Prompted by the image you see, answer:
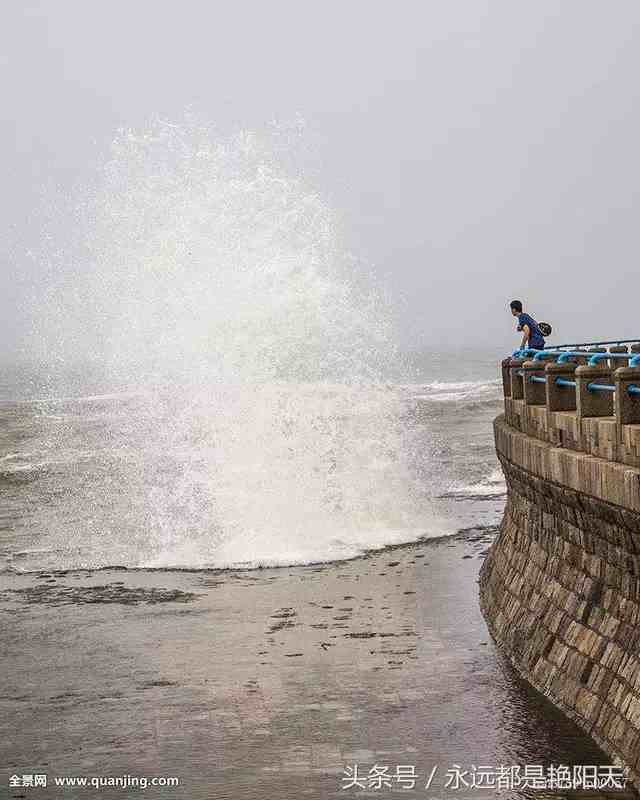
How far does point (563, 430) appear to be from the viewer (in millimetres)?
Result: 13328

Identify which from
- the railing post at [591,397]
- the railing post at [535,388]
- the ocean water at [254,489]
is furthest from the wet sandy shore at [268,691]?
the ocean water at [254,489]

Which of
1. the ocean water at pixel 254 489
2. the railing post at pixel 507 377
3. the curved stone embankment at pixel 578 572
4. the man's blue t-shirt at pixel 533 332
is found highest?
the man's blue t-shirt at pixel 533 332

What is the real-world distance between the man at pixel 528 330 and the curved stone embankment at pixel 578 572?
8.59 ft

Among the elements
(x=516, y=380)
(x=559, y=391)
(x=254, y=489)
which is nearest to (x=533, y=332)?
(x=516, y=380)

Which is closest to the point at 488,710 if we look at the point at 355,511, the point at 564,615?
the point at 564,615

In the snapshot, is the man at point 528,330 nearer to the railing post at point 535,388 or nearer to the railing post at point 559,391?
the railing post at point 535,388

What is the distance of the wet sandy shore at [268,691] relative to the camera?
11562 mm

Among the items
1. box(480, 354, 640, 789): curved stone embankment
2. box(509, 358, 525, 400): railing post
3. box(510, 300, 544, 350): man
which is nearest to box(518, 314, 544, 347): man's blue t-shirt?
box(510, 300, 544, 350): man

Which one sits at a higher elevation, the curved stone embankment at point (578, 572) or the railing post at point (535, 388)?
the railing post at point (535, 388)

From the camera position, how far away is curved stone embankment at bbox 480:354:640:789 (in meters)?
10.7

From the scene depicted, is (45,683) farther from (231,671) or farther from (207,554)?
(207,554)

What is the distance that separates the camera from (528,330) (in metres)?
18.9

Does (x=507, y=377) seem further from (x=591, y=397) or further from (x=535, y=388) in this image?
(x=591, y=397)

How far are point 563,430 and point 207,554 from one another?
1214 cm
